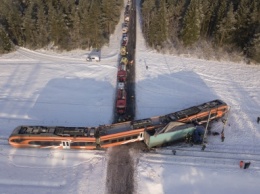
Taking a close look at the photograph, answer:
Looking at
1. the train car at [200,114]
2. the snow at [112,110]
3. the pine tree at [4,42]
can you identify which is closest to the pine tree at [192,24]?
the snow at [112,110]

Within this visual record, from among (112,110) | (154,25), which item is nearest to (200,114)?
(112,110)

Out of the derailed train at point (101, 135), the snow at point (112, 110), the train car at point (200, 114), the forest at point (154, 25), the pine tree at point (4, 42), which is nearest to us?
the snow at point (112, 110)

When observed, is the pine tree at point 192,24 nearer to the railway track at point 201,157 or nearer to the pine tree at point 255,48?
the pine tree at point 255,48

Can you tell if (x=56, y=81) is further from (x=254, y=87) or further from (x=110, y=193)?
(x=254, y=87)

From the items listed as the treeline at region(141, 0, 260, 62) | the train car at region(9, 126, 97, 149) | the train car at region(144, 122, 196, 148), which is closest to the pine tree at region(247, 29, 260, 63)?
the treeline at region(141, 0, 260, 62)

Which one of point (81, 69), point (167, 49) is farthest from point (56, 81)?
point (167, 49)

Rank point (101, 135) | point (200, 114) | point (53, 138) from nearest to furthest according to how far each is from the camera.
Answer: point (53, 138) → point (101, 135) → point (200, 114)

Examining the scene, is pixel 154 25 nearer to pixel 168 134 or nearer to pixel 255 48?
pixel 255 48
